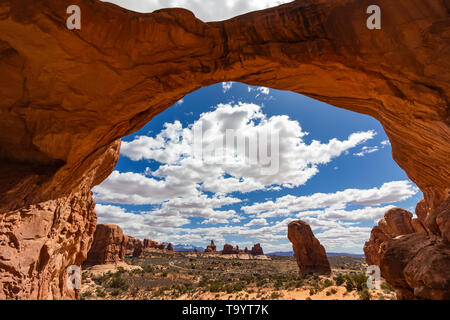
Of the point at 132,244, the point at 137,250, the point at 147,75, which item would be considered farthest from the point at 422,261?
the point at 132,244

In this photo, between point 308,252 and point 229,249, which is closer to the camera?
point 308,252

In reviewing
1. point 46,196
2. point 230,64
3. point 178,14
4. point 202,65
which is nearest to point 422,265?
point 230,64

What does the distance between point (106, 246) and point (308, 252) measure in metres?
33.7

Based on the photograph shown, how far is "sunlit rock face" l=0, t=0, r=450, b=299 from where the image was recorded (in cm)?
552

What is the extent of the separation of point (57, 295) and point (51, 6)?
8.92 metres

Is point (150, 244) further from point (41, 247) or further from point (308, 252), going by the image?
point (41, 247)

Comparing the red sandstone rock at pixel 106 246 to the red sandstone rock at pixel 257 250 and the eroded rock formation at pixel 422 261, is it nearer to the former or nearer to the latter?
the eroded rock formation at pixel 422 261

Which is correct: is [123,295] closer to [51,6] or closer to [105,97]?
[105,97]

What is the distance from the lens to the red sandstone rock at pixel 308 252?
32500mm

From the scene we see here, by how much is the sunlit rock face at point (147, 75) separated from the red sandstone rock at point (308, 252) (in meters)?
29.0

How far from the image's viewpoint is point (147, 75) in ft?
22.6

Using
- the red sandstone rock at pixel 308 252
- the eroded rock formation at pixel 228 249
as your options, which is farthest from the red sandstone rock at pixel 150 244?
the red sandstone rock at pixel 308 252

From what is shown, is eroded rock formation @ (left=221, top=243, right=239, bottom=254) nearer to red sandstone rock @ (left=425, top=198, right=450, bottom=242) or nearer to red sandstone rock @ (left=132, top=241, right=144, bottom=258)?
red sandstone rock @ (left=132, top=241, right=144, bottom=258)

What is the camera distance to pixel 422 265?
4.61 m
